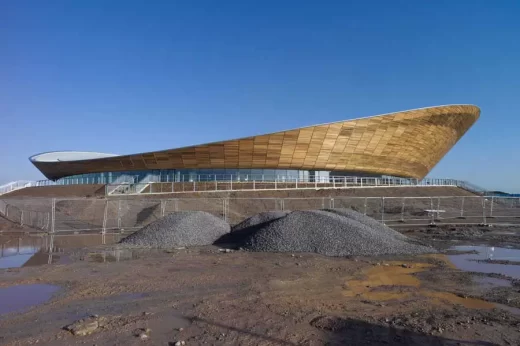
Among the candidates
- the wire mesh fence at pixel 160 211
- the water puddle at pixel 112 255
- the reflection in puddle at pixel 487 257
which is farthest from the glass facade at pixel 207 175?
the reflection in puddle at pixel 487 257

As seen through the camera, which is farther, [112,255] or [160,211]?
[160,211]

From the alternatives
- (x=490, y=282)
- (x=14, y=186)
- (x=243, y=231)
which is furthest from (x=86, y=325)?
(x=14, y=186)

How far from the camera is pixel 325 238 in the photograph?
17141mm

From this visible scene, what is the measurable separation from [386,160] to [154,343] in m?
49.9

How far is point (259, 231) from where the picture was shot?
18391 millimetres

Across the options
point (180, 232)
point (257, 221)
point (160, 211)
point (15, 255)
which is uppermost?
point (257, 221)

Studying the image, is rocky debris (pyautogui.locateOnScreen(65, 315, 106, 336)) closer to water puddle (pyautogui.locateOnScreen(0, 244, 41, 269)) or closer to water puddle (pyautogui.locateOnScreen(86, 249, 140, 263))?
water puddle (pyautogui.locateOnScreen(86, 249, 140, 263))

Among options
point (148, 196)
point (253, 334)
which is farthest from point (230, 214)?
point (253, 334)

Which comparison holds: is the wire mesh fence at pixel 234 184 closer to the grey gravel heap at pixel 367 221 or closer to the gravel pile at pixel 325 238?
the grey gravel heap at pixel 367 221

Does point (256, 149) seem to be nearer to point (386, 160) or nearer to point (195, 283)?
point (386, 160)

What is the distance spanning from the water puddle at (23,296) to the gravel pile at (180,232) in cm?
808

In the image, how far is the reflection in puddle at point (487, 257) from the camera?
12562 mm

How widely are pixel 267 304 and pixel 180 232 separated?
11780 millimetres

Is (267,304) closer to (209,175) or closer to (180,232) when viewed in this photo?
(180,232)
